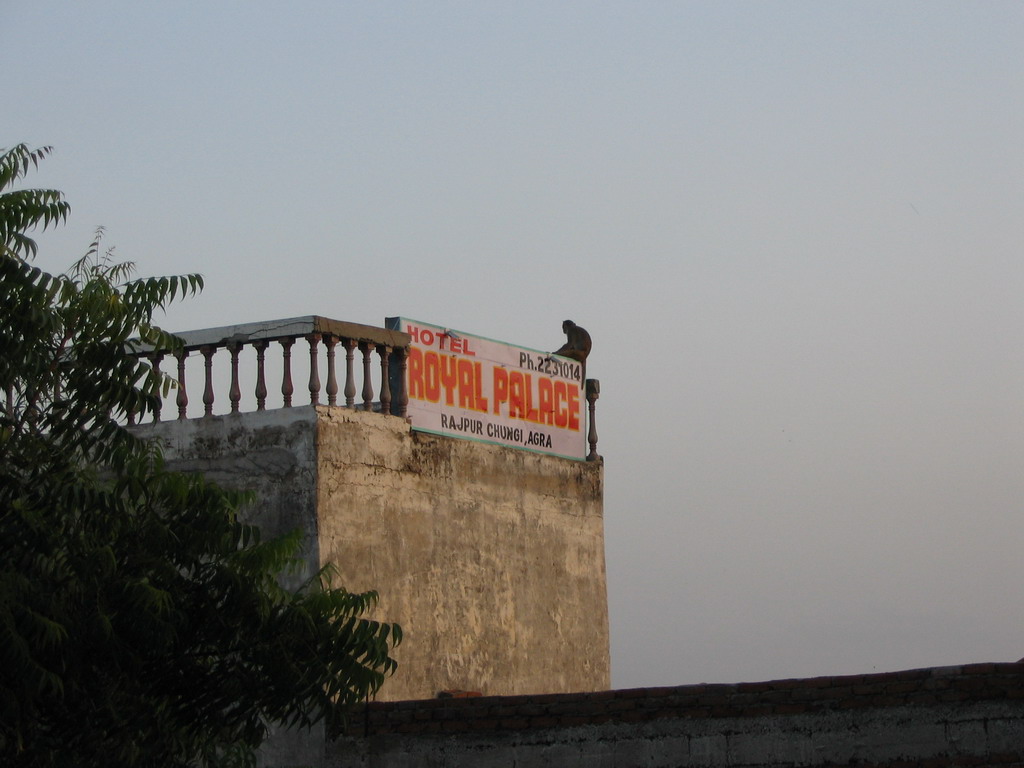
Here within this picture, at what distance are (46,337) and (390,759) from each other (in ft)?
15.3

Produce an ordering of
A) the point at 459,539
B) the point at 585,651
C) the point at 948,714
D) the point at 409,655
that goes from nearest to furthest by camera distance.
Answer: the point at 948,714
the point at 409,655
the point at 459,539
the point at 585,651

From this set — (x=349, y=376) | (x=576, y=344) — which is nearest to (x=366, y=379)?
(x=349, y=376)

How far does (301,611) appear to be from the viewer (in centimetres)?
1037

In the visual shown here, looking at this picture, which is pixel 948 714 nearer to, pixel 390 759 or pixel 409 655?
pixel 390 759

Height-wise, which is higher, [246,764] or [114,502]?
[114,502]

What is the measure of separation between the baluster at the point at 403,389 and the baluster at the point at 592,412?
2.95 metres

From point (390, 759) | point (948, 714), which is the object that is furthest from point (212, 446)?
point (948, 714)

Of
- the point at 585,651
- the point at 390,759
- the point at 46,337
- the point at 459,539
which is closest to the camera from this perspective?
the point at 46,337

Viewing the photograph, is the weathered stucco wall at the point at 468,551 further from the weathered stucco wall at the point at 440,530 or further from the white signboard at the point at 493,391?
the white signboard at the point at 493,391

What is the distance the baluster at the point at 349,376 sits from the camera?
14828mm

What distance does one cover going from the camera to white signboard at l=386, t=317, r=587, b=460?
51.5 feet

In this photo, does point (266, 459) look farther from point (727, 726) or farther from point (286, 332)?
point (727, 726)

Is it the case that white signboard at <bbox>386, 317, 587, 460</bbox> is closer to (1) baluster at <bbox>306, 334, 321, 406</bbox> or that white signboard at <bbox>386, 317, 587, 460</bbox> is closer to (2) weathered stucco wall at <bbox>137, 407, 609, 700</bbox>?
(2) weathered stucco wall at <bbox>137, 407, 609, 700</bbox>

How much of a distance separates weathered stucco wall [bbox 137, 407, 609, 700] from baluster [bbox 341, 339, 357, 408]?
0.15 meters
